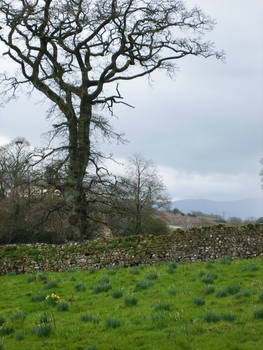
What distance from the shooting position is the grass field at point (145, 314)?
5281 mm

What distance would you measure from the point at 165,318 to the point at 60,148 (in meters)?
14.2

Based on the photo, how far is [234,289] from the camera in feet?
25.6

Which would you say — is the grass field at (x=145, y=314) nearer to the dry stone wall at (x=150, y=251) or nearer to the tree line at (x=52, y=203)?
the dry stone wall at (x=150, y=251)

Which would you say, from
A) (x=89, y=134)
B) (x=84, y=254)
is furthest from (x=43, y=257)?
(x=89, y=134)

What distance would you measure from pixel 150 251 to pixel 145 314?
27.7 ft

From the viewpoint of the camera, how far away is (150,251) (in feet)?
49.4

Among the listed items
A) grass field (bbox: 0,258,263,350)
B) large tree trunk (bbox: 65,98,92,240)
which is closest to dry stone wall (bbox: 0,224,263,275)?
large tree trunk (bbox: 65,98,92,240)

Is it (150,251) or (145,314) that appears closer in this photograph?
(145,314)

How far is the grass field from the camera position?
528 centimetres

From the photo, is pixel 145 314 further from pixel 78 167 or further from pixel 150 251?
pixel 78 167

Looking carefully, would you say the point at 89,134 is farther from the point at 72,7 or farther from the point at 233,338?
the point at 233,338

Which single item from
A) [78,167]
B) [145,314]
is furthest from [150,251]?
[145,314]

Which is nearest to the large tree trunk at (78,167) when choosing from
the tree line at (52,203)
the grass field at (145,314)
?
the tree line at (52,203)

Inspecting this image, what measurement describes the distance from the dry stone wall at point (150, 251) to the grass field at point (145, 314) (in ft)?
13.1
